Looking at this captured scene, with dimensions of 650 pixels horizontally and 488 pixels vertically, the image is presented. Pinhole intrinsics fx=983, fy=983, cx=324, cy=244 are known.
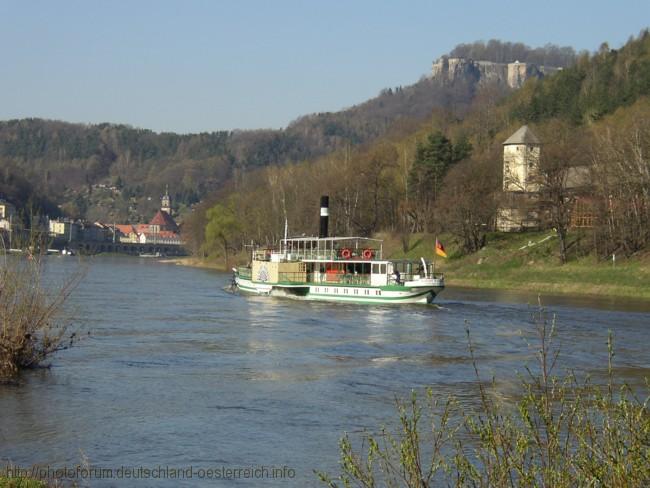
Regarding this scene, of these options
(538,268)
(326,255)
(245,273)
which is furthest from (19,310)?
(538,268)

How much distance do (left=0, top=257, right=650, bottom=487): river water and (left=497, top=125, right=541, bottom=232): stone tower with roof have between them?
27506 millimetres

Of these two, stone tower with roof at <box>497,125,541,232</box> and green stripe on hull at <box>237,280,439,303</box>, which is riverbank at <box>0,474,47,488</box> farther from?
stone tower with roof at <box>497,125,541,232</box>

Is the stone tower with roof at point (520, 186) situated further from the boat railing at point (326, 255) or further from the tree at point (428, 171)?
the boat railing at point (326, 255)

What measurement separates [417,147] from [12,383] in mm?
83149

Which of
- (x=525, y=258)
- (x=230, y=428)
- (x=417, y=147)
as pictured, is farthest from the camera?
(x=417, y=147)

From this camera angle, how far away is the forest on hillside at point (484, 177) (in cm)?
7381

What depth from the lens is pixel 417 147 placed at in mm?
104125

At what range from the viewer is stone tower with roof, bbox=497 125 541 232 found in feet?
260

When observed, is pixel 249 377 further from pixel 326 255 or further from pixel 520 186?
pixel 520 186

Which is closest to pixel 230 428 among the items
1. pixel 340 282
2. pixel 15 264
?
pixel 15 264

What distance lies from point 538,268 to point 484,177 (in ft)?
47.3

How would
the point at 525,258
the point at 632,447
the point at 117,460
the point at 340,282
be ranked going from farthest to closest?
the point at 525,258 → the point at 340,282 → the point at 117,460 → the point at 632,447

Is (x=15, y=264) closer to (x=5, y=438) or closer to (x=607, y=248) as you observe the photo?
(x=5, y=438)

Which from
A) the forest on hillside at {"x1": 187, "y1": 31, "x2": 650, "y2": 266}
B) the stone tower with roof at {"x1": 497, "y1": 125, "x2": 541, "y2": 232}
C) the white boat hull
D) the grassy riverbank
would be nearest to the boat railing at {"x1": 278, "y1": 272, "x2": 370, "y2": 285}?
the white boat hull
